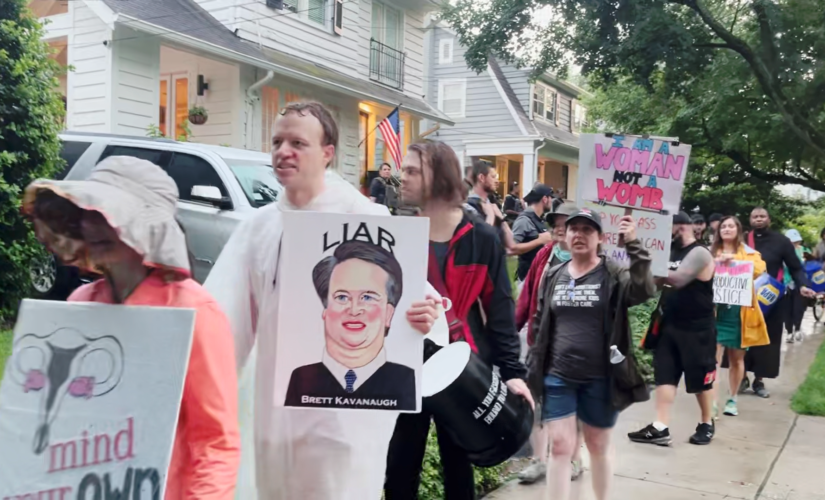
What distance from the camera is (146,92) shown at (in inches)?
466

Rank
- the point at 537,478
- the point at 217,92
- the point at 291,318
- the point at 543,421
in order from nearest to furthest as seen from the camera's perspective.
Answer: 1. the point at 291,318
2. the point at 543,421
3. the point at 537,478
4. the point at 217,92

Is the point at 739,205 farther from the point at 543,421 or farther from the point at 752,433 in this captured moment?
the point at 543,421

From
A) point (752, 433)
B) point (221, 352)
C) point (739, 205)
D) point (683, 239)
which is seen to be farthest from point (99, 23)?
point (739, 205)

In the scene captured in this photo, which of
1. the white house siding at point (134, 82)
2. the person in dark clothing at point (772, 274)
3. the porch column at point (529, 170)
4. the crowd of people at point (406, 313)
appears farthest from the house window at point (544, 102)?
the crowd of people at point (406, 313)

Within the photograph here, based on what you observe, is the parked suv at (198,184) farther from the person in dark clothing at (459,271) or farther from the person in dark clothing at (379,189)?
the person in dark clothing at (459,271)

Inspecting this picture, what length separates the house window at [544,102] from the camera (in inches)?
1093

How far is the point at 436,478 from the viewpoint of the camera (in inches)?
180

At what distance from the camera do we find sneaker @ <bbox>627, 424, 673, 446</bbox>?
19.8 ft

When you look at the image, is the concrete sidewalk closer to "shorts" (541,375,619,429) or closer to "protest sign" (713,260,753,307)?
"shorts" (541,375,619,429)

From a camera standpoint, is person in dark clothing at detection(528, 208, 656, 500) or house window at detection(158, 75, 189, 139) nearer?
person in dark clothing at detection(528, 208, 656, 500)

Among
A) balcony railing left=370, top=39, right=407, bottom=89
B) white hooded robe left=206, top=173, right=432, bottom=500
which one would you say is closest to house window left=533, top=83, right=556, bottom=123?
balcony railing left=370, top=39, right=407, bottom=89

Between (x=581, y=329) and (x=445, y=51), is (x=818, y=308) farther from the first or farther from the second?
(x=445, y=51)

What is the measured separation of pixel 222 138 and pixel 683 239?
944 cm

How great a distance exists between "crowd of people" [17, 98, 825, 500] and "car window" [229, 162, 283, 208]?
2.74 meters
